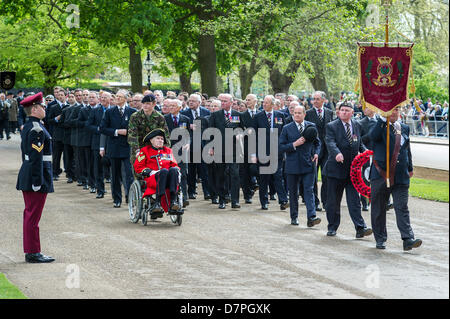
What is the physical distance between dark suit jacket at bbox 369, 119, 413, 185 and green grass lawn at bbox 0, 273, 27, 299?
520 centimetres

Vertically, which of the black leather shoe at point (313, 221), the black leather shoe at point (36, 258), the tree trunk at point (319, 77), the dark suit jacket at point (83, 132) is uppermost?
the tree trunk at point (319, 77)

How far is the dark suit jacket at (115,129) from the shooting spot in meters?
16.2

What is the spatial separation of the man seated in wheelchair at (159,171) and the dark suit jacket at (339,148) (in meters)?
2.35

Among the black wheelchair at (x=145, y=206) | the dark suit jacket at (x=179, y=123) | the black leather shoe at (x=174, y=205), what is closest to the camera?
the black leather shoe at (x=174, y=205)

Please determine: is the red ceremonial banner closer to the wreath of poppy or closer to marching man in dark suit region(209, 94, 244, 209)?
the wreath of poppy

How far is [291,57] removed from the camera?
33250 mm

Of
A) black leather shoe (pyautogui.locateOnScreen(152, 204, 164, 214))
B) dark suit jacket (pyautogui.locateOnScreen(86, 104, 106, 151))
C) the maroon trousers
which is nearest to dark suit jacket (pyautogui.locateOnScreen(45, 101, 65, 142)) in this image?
dark suit jacket (pyautogui.locateOnScreen(86, 104, 106, 151))

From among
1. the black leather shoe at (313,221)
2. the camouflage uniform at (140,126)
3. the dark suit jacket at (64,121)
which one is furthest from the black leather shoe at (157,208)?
the dark suit jacket at (64,121)

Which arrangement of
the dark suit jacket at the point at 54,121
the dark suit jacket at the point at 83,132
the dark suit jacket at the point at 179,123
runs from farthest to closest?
1. the dark suit jacket at the point at 54,121
2. the dark suit jacket at the point at 83,132
3. the dark suit jacket at the point at 179,123

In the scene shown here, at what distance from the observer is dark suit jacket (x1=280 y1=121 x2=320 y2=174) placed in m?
14.1

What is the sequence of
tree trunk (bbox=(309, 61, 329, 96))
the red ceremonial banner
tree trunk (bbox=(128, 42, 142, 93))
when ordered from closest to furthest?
the red ceremonial banner < tree trunk (bbox=(128, 42, 142, 93)) < tree trunk (bbox=(309, 61, 329, 96))

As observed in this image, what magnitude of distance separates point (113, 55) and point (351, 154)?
2968cm

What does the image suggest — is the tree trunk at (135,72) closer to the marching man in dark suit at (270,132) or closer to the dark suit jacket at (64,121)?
the dark suit jacket at (64,121)

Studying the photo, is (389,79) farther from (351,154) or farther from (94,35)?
(94,35)
